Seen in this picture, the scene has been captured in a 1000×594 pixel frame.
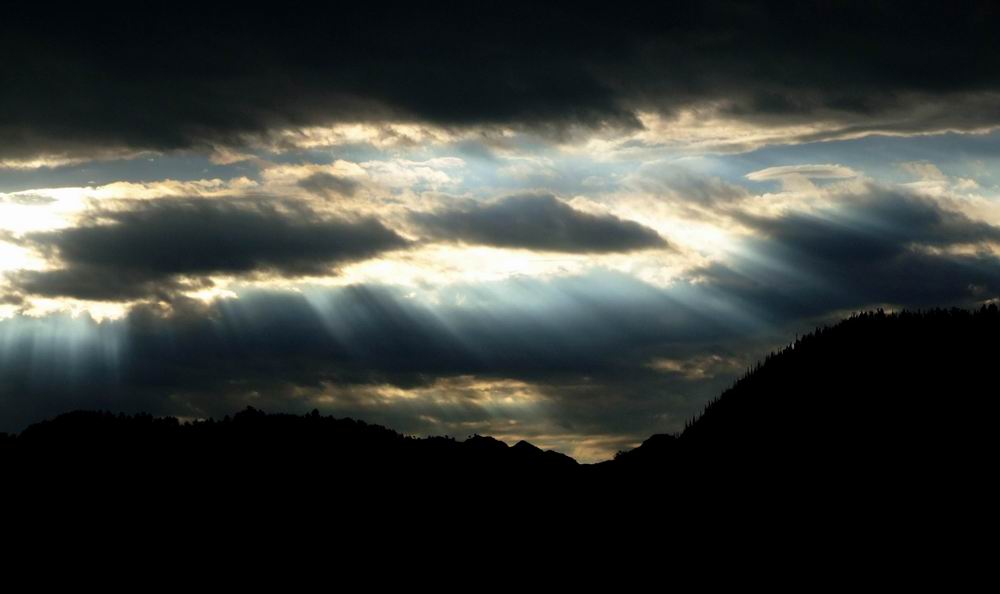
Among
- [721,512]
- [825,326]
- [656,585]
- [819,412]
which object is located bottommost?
[656,585]

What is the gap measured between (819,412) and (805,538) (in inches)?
248

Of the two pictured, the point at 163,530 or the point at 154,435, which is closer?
the point at 163,530

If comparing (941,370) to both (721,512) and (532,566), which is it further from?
(532,566)

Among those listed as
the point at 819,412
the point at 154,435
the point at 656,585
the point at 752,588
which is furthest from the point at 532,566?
the point at 154,435

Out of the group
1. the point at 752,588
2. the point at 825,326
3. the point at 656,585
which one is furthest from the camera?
the point at 825,326

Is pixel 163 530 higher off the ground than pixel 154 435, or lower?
lower

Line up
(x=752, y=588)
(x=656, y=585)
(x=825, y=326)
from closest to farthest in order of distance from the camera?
(x=752, y=588), (x=656, y=585), (x=825, y=326)

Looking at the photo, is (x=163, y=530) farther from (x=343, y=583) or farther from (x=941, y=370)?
(x=941, y=370)

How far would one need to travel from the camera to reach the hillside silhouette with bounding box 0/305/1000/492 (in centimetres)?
2983

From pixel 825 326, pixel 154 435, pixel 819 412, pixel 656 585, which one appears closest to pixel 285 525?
pixel 154 435

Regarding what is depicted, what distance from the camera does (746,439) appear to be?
34562mm

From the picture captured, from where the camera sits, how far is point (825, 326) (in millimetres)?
38781

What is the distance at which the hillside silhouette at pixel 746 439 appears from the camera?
2983 cm

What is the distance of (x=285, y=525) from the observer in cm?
3186
